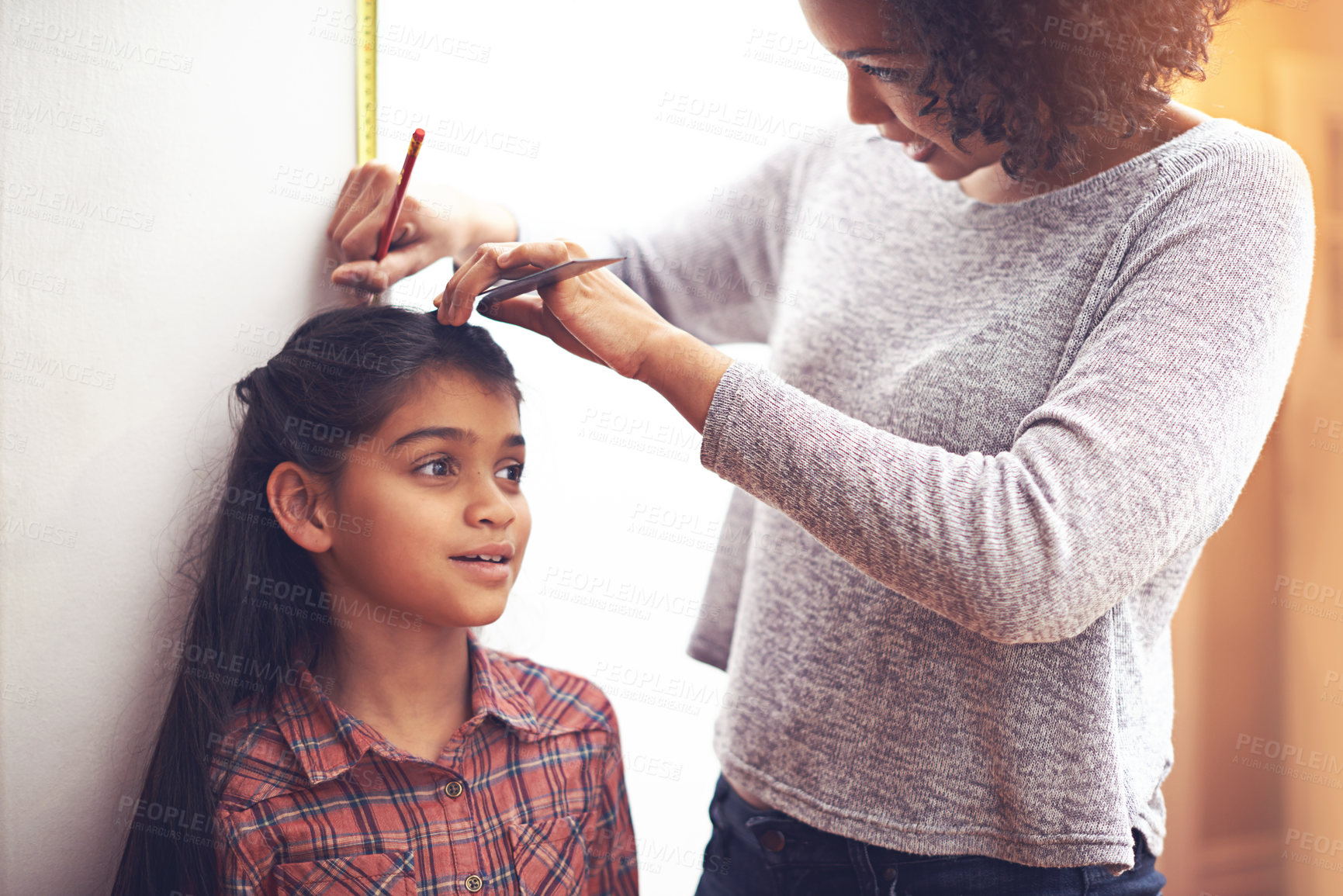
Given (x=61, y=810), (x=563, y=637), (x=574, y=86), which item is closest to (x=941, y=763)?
(x=563, y=637)

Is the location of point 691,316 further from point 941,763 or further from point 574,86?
point 941,763

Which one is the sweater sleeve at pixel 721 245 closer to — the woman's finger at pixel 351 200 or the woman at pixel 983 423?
the woman at pixel 983 423

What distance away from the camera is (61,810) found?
1.04 m

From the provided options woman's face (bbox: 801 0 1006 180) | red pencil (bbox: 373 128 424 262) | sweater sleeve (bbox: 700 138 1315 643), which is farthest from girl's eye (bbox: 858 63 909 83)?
red pencil (bbox: 373 128 424 262)

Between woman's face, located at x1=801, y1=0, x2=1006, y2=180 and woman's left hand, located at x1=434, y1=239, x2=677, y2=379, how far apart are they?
357 mm

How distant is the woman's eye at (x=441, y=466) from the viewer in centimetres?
107

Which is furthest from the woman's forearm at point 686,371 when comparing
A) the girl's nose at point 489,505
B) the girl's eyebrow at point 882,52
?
the girl's eyebrow at point 882,52

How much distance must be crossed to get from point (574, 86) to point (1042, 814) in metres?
1.20

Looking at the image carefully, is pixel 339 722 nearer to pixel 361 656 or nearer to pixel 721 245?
pixel 361 656

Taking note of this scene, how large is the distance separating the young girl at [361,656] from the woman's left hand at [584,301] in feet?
0.65

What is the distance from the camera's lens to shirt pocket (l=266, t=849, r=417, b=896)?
38.7 inches

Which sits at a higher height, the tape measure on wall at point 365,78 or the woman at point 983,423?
the tape measure on wall at point 365,78

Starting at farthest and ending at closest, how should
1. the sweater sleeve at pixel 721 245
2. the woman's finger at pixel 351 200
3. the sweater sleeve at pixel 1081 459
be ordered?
1. the sweater sleeve at pixel 721 245
2. the woman's finger at pixel 351 200
3. the sweater sleeve at pixel 1081 459

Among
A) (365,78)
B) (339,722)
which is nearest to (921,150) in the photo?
(365,78)
